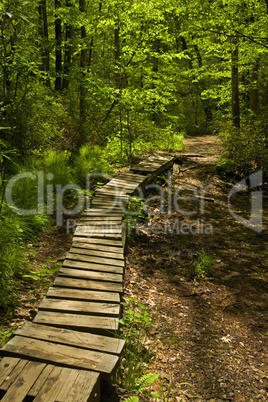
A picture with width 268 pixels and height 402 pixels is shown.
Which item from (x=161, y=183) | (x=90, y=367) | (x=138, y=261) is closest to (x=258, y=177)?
(x=161, y=183)

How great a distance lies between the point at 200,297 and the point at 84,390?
2.36 metres

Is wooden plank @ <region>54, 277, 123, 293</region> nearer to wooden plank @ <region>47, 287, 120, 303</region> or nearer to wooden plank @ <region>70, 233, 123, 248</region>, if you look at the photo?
wooden plank @ <region>47, 287, 120, 303</region>

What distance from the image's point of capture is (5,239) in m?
3.52

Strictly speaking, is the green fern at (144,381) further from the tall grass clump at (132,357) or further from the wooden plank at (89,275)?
the wooden plank at (89,275)

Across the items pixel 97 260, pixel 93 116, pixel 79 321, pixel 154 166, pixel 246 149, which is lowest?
pixel 79 321

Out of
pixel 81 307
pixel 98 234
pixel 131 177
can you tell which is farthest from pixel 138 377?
pixel 131 177

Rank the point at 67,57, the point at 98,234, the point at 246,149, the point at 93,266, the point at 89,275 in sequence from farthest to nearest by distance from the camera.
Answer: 1. the point at 67,57
2. the point at 246,149
3. the point at 98,234
4. the point at 93,266
5. the point at 89,275

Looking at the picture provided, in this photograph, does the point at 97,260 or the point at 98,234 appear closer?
the point at 97,260

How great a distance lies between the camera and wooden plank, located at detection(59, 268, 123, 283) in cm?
315

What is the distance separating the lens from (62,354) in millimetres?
2082

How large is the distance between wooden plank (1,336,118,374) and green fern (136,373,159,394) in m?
0.28

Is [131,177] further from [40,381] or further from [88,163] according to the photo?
[40,381]

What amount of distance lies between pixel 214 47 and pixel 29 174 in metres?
7.56

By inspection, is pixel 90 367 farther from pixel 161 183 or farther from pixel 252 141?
pixel 252 141
